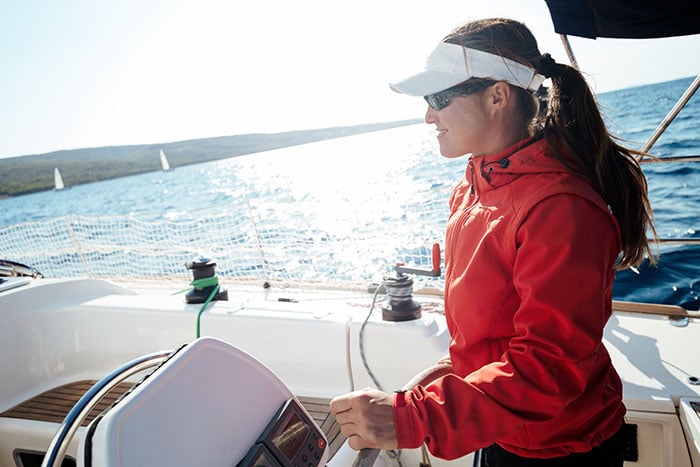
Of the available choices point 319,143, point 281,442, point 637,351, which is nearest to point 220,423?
point 281,442

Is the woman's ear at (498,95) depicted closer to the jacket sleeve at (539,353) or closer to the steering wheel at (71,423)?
the jacket sleeve at (539,353)

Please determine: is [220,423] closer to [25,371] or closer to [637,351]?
[637,351]

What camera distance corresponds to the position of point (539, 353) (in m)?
0.72

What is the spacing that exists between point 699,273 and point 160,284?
12.2ft

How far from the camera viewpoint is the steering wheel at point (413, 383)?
2.41 ft

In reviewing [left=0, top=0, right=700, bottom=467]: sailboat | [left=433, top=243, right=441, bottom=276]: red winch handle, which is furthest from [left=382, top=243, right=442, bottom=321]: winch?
[left=433, top=243, right=441, bottom=276]: red winch handle

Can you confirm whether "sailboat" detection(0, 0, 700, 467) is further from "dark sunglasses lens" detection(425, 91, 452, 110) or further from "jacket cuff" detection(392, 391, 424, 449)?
"dark sunglasses lens" detection(425, 91, 452, 110)

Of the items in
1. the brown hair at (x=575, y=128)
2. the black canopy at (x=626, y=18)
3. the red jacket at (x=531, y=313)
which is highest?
the black canopy at (x=626, y=18)

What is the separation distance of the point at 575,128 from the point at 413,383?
58 cm

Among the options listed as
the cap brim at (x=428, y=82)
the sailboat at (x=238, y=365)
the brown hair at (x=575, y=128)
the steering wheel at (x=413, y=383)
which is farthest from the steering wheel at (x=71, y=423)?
the brown hair at (x=575, y=128)

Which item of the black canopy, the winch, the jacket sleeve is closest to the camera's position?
the jacket sleeve

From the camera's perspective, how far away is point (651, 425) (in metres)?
1.42

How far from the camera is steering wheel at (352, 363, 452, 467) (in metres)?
0.73

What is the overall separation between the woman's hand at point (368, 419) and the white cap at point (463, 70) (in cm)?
57
